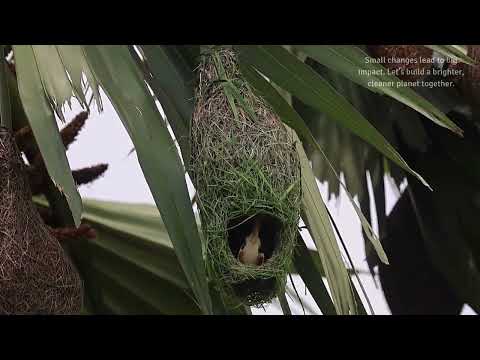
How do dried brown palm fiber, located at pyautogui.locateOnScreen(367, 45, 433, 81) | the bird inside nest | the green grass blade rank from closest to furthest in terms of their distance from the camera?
1. the bird inside nest
2. the green grass blade
3. dried brown palm fiber, located at pyautogui.locateOnScreen(367, 45, 433, 81)

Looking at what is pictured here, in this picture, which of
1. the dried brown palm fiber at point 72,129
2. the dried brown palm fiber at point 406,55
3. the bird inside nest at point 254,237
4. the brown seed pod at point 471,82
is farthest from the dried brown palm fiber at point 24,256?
the brown seed pod at point 471,82

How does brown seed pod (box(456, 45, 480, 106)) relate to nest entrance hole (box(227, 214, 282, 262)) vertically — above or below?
above

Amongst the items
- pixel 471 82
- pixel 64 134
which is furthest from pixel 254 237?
pixel 471 82

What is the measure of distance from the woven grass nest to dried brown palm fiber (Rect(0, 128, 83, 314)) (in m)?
0.21

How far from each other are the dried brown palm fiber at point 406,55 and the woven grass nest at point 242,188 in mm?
436

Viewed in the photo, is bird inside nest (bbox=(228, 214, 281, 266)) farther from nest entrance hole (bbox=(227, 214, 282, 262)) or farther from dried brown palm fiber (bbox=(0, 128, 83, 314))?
dried brown palm fiber (bbox=(0, 128, 83, 314))

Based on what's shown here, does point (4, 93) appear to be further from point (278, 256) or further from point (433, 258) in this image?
point (433, 258)

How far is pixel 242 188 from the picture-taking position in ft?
3.12

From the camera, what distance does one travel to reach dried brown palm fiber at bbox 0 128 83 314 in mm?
1041

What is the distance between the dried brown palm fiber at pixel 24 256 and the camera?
3.42 feet

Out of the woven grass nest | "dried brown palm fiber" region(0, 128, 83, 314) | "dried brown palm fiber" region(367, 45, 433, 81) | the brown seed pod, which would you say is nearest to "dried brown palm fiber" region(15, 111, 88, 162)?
"dried brown palm fiber" region(0, 128, 83, 314)

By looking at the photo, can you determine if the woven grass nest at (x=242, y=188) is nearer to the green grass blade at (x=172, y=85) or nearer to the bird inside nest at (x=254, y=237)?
the bird inside nest at (x=254, y=237)
